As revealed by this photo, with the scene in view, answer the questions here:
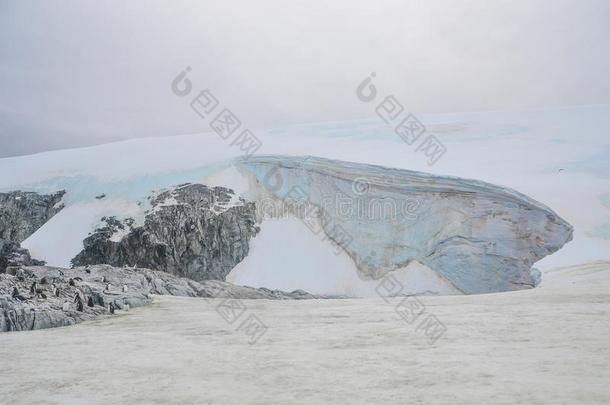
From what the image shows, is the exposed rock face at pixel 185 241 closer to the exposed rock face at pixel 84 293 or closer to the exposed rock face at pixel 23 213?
the exposed rock face at pixel 84 293

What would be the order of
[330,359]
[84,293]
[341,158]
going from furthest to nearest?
[341,158] → [84,293] → [330,359]

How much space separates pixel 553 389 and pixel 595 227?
1619cm

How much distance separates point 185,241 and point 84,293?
11.0 metres

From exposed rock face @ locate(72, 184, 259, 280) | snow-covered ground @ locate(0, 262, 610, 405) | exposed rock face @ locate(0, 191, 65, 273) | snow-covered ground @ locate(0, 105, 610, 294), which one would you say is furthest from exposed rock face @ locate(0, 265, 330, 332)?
exposed rock face @ locate(0, 191, 65, 273)

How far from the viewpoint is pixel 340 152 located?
2575 cm

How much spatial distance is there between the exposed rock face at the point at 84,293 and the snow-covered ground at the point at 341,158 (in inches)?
141

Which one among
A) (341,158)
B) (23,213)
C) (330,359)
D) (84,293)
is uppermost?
(23,213)

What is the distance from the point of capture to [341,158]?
24.5m

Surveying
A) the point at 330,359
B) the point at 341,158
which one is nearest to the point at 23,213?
the point at 341,158

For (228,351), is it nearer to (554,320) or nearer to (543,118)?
(554,320)

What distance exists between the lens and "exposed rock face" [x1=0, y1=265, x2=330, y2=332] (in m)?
9.74

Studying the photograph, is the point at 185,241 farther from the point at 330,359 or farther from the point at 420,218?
the point at 330,359

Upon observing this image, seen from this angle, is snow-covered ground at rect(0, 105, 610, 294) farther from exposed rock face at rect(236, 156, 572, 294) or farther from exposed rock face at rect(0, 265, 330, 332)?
exposed rock face at rect(0, 265, 330, 332)

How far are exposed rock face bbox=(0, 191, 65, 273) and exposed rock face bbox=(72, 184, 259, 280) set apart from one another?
5.11 m
